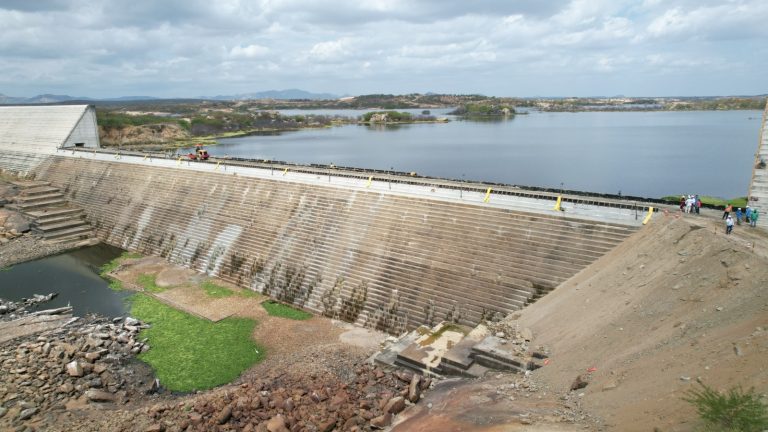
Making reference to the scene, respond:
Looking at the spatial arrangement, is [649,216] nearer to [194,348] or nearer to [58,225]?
[194,348]

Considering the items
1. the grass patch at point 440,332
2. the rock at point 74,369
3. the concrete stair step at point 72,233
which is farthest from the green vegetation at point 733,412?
the concrete stair step at point 72,233

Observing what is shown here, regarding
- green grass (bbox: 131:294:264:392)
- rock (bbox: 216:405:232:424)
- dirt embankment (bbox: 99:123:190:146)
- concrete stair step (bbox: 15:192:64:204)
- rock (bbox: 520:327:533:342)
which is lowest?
green grass (bbox: 131:294:264:392)

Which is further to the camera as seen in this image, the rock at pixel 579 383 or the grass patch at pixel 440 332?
the grass patch at pixel 440 332

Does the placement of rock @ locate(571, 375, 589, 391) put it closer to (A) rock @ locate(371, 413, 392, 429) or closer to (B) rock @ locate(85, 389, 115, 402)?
(A) rock @ locate(371, 413, 392, 429)

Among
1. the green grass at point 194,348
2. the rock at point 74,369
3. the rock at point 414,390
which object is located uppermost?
the rock at point 414,390

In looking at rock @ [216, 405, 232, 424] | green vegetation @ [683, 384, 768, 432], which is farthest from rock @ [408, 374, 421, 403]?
green vegetation @ [683, 384, 768, 432]

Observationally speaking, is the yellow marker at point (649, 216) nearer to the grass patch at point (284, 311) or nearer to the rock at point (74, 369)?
the grass patch at point (284, 311)

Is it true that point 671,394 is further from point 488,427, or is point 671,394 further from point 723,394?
point 488,427
